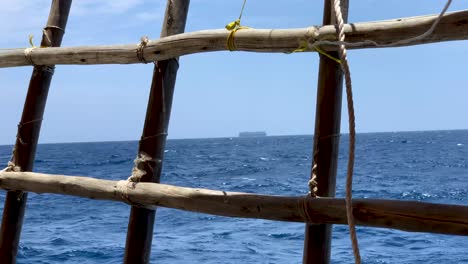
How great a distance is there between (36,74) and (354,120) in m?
2.66

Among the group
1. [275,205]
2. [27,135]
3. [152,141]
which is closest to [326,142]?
[275,205]

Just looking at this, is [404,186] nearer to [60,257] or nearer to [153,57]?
[60,257]

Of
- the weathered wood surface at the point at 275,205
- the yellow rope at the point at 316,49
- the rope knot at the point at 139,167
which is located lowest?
the weathered wood surface at the point at 275,205

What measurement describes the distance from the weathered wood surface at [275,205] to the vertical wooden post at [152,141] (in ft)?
0.49

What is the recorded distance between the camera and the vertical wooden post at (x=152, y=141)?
3.45m

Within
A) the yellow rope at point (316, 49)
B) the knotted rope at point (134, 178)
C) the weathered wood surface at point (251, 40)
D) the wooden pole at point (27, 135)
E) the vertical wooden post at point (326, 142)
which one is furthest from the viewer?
the wooden pole at point (27, 135)

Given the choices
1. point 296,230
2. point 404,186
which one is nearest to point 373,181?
point 404,186

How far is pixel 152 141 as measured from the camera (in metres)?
3.46

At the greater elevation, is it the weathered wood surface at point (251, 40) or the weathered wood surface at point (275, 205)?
the weathered wood surface at point (251, 40)

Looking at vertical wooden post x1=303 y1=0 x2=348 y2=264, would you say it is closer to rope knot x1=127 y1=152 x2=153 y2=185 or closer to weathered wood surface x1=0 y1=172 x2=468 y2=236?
weathered wood surface x1=0 y1=172 x2=468 y2=236

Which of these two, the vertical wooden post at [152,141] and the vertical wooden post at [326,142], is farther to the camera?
the vertical wooden post at [152,141]

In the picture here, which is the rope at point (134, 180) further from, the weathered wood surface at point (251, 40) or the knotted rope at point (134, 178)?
the weathered wood surface at point (251, 40)

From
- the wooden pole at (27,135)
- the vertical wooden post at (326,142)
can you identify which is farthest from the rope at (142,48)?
the vertical wooden post at (326,142)

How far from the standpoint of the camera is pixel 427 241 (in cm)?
1143
